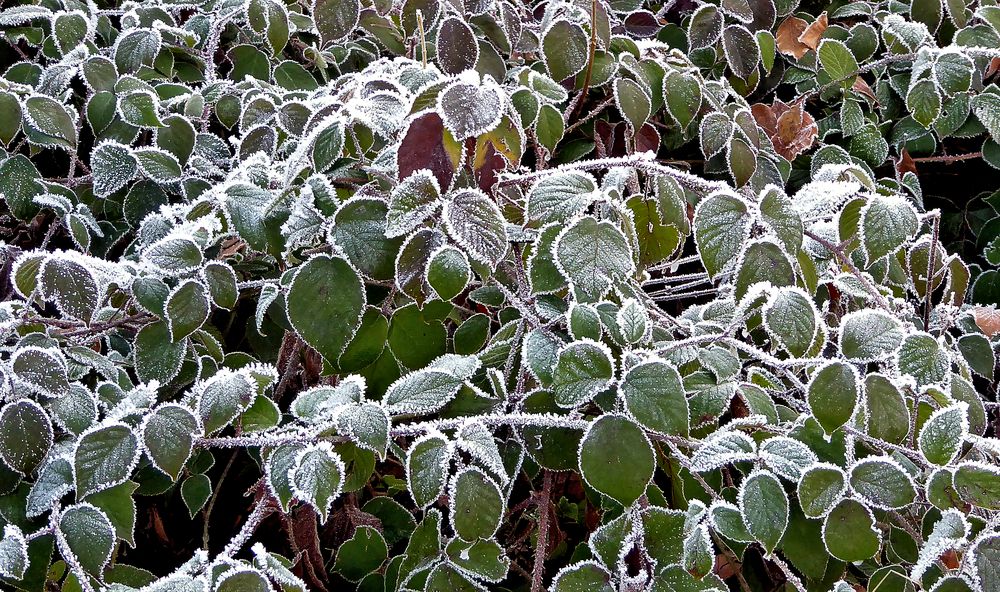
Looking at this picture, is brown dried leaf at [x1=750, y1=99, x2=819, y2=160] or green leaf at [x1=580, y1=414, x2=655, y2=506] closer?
green leaf at [x1=580, y1=414, x2=655, y2=506]

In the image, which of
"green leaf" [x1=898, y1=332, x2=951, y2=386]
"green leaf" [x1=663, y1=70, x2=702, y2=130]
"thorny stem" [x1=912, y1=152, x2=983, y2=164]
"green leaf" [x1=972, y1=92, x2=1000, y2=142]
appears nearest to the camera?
"green leaf" [x1=898, y1=332, x2=951, y2=386]

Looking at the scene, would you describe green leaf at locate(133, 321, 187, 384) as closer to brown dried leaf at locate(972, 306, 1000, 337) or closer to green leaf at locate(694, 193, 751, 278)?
green leaf at locate(694, 193, 751, 278)

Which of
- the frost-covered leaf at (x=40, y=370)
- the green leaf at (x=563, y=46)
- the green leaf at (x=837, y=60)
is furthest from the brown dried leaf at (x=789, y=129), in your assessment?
the frost-covered leaf at (x=40, y=370)

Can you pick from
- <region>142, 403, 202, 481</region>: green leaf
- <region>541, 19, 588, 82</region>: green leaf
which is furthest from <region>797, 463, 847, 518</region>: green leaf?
<region>541, 19, 588, 82</region>: green leaf

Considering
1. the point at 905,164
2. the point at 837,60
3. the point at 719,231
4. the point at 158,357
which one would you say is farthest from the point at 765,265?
the point at 905,164

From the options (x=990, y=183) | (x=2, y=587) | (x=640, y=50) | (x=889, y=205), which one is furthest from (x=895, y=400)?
(x=990, y=183)

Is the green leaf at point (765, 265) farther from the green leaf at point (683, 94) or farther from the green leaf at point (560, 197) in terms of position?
the green leaf at point (683, 94)
